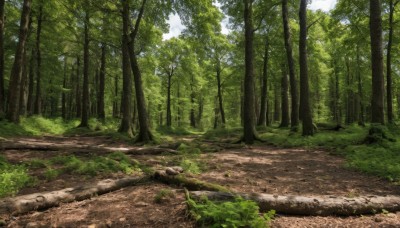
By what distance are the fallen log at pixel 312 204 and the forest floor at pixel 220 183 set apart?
0.46 ft

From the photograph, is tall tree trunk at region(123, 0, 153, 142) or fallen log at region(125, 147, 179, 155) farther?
tall tree trunk at region(123, 0, 153, 142)

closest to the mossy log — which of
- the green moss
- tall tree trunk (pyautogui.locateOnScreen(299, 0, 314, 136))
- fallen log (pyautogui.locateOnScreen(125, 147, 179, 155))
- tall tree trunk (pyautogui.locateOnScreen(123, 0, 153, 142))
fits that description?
the green moss

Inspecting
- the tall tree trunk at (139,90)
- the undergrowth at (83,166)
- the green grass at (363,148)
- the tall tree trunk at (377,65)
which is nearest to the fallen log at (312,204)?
the green grass at (363,148)

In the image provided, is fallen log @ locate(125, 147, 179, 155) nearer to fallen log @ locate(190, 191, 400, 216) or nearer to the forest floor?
the forest floor

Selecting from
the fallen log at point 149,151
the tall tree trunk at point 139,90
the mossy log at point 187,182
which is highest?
the tall tree trunk at point 139,90

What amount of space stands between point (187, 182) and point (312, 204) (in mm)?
2311

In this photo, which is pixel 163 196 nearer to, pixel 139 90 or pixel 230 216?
pixel 230 216

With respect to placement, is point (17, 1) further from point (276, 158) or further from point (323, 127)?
point (323, 127)

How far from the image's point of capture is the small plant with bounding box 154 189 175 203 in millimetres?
4707

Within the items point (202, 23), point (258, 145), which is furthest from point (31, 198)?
point (202, 23)

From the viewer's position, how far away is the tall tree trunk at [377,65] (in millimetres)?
11188

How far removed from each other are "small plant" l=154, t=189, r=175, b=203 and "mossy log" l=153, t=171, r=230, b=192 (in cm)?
52

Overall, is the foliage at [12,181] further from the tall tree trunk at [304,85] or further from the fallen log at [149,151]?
the tall tree trunk at [304,85]

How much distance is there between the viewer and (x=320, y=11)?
19.1m
